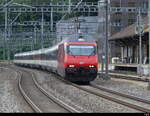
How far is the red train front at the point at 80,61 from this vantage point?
21.6 meters

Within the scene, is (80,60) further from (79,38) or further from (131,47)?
(131,47)

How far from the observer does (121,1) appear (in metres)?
61.9

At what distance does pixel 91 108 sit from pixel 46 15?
118 feet

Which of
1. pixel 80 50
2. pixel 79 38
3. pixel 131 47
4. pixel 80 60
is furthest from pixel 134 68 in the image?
pixel 80 60

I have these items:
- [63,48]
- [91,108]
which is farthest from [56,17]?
[91,108]

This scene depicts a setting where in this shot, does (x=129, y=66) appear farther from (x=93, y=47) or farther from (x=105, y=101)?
(x=105, y=101)

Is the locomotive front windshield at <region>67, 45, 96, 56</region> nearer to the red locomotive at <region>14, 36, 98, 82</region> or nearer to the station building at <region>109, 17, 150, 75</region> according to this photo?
the red locomotive at <region>14, 36, 98, 82</region>

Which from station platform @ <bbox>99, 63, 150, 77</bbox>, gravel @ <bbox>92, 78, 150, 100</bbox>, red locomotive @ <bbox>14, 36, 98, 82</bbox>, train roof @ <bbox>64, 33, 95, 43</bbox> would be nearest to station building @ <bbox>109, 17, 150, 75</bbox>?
station platform @ <bbox>99, 63, 150, 77</bbox>

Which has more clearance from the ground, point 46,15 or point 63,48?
point 46,15

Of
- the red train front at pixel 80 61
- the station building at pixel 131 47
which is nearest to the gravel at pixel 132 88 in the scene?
the red train front at pixel 80 61

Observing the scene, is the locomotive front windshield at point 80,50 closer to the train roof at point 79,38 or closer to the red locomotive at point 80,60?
the red locomotive at point 80,60

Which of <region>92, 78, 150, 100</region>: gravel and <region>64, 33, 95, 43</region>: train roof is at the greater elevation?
<region>64, 33, 95, 43</region>: train roof

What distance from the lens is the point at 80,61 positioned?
71.3 feet

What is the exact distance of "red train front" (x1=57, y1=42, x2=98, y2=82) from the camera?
851 inches
